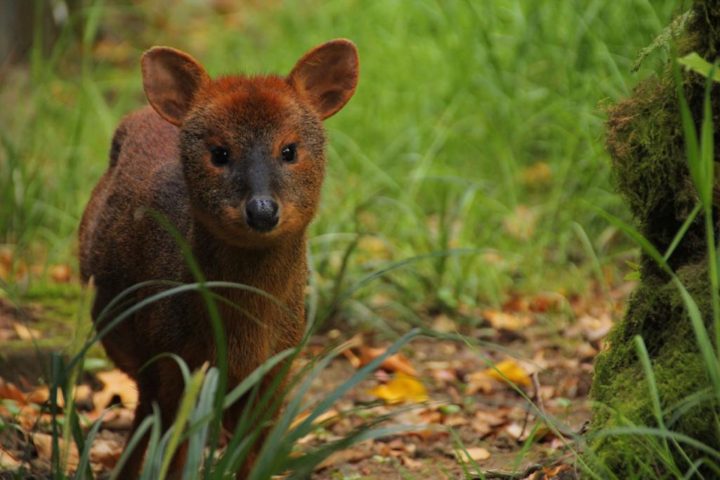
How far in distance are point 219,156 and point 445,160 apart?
3911 millimetres

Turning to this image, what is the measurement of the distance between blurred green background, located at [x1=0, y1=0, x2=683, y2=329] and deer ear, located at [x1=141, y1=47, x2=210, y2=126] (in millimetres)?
1567

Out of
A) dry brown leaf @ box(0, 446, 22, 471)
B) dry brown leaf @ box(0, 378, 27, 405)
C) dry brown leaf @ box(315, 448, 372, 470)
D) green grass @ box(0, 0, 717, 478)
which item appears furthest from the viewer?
green grass @ box(0, 0, 717, 478)

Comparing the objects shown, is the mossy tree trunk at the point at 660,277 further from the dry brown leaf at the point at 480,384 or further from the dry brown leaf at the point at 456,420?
the dry brown leaf at the point at 480,384

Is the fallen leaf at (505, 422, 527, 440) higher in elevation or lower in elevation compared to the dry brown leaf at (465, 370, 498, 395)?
higher

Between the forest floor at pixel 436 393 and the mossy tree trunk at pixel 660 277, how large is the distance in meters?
0.34

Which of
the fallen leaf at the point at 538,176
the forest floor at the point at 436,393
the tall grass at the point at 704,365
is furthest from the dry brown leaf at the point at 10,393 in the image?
the fallen leaf at the point at 538,176

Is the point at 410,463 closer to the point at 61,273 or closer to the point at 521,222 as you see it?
the point at 521,222

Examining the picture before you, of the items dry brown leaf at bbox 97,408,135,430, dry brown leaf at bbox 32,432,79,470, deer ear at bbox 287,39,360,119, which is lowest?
dry brown leaf at bbox 97,408,135,430

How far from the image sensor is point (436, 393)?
5480 mm

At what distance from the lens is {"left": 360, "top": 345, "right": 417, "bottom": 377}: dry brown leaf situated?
5633 mm

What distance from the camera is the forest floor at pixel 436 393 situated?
451cm

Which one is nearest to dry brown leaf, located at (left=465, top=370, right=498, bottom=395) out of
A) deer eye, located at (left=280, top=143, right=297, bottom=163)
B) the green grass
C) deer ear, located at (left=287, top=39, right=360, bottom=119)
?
the green grass

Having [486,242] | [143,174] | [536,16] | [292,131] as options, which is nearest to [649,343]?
[292,131]

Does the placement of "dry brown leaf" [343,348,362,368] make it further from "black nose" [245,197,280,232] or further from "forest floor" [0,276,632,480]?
"black nose" [245,197,280,232]
